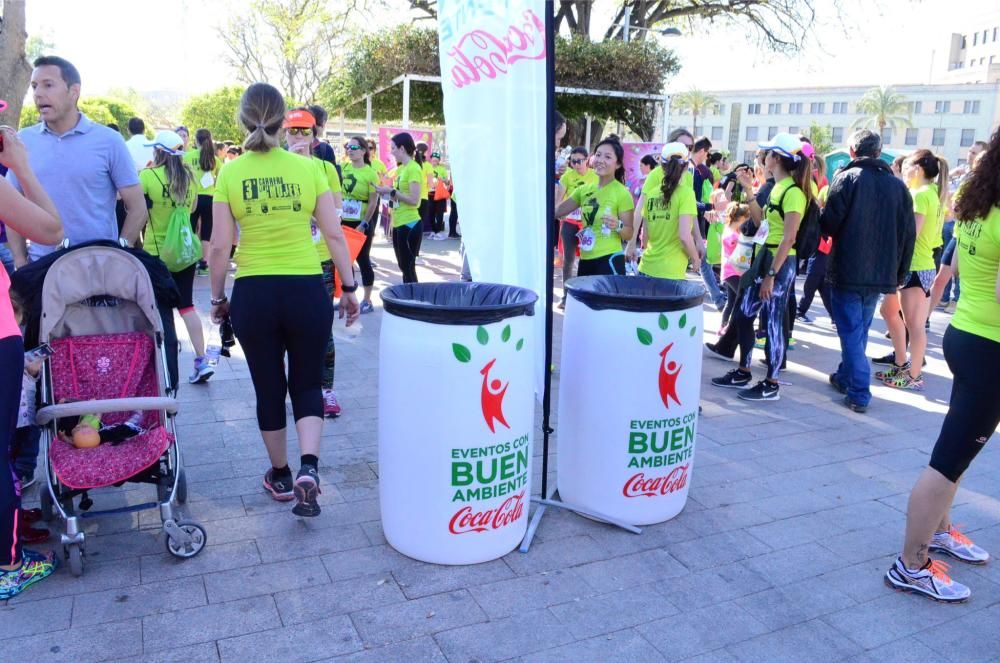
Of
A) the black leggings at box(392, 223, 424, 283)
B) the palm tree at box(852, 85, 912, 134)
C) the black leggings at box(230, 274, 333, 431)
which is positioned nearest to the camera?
the black leggings at box(230, 274, 333, 431)

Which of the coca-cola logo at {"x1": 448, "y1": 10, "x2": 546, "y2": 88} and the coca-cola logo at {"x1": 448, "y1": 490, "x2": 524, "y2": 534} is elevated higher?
the coca-cola logo at {"x1": 448, "y1": 10, "x2": 546, "y2": 88}

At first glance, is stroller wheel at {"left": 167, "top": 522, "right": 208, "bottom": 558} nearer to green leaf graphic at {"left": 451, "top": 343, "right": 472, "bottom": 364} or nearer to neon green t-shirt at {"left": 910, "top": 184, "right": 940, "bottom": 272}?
green leaf graphic at {"left": 451, "top": 343, "right": 472, "bottom": 364}

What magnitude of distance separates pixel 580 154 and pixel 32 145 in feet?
24.3

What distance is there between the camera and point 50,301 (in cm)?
335

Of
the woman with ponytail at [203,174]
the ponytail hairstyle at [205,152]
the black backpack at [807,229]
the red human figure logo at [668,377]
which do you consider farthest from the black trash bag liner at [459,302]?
the ponytail hairstyle at [205,152]

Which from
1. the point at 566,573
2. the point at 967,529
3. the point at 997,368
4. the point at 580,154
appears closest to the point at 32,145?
the point at 566,573

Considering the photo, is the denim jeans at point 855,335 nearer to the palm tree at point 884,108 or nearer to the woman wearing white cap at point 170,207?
the woman wearing white cap at point 170,207

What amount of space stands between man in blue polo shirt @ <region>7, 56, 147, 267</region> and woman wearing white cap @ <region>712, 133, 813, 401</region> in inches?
169

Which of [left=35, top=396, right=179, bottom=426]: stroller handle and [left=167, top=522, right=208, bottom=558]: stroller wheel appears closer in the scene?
[left=35, top=396, right=179, bottom=426]: stroller handle

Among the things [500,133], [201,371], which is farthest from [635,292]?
[201,371]

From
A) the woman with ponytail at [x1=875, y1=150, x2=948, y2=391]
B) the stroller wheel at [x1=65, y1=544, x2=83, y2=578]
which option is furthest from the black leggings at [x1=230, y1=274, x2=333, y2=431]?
the woman with ponytail at [x1=875, y1=150, x2=948, y2=391]

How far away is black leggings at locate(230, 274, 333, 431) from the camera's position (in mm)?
3451

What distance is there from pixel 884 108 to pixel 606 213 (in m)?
82.2

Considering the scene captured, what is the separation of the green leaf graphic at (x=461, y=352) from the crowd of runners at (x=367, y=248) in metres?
0.87
